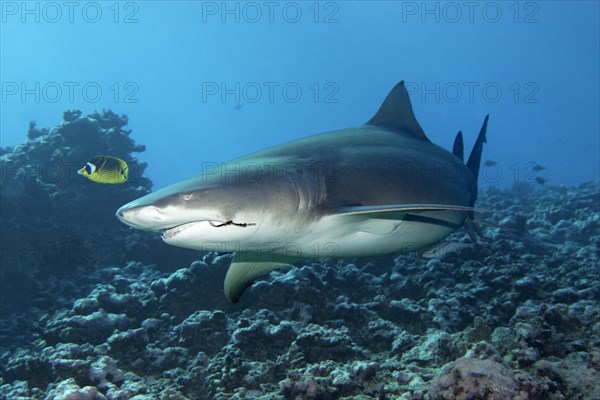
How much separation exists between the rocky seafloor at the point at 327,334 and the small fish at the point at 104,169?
2.01 metres

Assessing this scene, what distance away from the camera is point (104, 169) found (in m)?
6.82

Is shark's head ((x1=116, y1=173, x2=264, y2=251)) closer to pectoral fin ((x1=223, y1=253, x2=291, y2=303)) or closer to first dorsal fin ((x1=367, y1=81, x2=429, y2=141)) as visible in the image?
pectoral fin ((x1=223, y1=253, x2=291, y2=303))

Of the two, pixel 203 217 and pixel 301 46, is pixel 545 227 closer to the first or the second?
pixel 203 217

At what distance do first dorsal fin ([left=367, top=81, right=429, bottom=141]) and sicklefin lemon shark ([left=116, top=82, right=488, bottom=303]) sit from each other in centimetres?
2

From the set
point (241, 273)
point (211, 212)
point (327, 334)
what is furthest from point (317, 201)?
point (327, 334)

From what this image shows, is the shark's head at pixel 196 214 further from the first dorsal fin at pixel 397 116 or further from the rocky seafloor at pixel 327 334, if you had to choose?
the first dorsal fin at pixel 397 116

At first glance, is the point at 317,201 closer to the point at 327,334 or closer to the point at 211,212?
the point at 211,212

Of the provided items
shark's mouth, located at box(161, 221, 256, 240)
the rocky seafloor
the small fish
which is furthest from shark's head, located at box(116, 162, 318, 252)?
the small fish

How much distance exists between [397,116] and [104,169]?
5.09 metres

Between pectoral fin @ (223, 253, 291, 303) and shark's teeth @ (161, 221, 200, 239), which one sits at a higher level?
shark's teeth @ (161, 221, 200, 239)

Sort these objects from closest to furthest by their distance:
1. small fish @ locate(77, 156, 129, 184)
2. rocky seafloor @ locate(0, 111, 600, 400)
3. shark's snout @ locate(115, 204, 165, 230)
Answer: shark's snout @ locate(115, 204, 165, 230)
rocky seafloor @ locate(0, 111, 600, 400)
small fish @ locate(77, 156, 129, 184)

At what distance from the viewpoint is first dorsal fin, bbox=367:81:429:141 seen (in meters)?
5.63

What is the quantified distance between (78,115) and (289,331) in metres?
13.4

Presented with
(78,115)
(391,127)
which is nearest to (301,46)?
(78,115)
